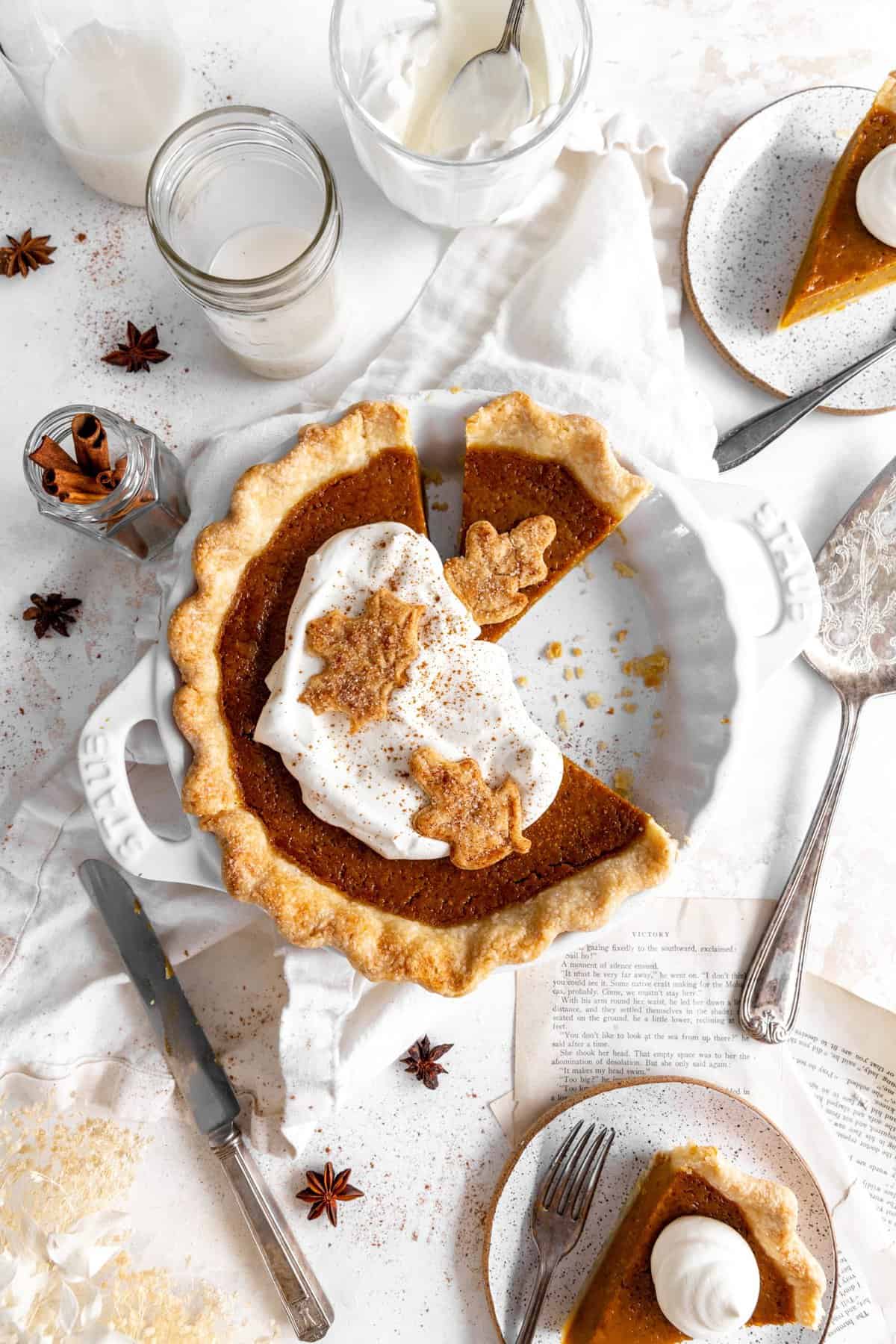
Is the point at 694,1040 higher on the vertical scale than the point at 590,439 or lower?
lower

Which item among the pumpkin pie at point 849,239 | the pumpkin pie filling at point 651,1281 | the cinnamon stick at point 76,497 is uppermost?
the pumpkin pie at point 849,239

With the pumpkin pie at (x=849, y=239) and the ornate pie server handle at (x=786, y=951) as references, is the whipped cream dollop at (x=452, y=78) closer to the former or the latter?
the pumpkin pie at (x=849, y=239)

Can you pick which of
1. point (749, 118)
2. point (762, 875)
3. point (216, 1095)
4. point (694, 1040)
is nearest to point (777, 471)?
point (749, 118)

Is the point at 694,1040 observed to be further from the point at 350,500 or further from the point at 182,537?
the point at 182,537

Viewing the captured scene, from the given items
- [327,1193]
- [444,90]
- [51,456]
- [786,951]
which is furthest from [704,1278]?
[444,90]

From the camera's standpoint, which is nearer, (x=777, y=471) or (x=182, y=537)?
(x=182, y=537)

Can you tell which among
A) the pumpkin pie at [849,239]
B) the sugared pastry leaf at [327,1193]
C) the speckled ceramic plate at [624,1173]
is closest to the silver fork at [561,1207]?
the speckled ceramic plate at [624,1173]
